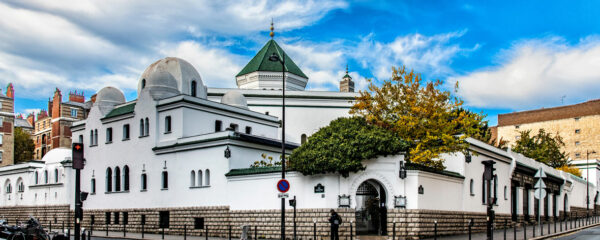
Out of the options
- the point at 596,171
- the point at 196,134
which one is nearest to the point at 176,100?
the point at 196,134

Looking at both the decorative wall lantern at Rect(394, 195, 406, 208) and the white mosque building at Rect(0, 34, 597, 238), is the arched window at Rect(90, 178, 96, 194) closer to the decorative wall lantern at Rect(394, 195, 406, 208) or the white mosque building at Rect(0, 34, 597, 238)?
the white mosque building at Rect(0, 34, 597, 238)

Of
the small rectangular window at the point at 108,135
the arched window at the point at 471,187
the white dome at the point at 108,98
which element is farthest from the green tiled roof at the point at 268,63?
the arched window at the point at 471,187

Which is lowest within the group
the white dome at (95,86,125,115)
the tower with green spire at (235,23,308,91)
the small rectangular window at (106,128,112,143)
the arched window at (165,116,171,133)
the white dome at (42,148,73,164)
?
the white dome at (42,148,73,164)

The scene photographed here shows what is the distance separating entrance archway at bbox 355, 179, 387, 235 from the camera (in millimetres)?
27766

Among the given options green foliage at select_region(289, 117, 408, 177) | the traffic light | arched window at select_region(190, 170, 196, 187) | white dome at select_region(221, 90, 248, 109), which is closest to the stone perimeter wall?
arched window at select_region(190, 170, 196, 187)

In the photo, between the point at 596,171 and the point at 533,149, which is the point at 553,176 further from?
the point at 596,171

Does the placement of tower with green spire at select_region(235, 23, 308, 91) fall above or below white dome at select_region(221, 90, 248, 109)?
above

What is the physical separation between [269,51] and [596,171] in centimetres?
4383

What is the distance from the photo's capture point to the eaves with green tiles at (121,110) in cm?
4028

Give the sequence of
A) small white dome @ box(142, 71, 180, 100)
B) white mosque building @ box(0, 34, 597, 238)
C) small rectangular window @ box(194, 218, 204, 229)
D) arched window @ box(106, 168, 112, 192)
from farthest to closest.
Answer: arched window @ box(106, 168, 112, 192) < small white dome @ box(142, 71, 180, 100) < small rectangular window @ box(194, 218, 204, 229) < white mosque building @ box(0, 34, 597, 238)

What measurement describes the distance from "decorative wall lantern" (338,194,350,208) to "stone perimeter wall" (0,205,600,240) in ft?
0.66

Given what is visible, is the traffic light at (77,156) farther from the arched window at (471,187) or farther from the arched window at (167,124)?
the arched window at (471,187)

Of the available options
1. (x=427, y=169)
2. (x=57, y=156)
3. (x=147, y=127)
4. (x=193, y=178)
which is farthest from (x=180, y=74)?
(x=427, y=169)

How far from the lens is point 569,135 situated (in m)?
84.6
